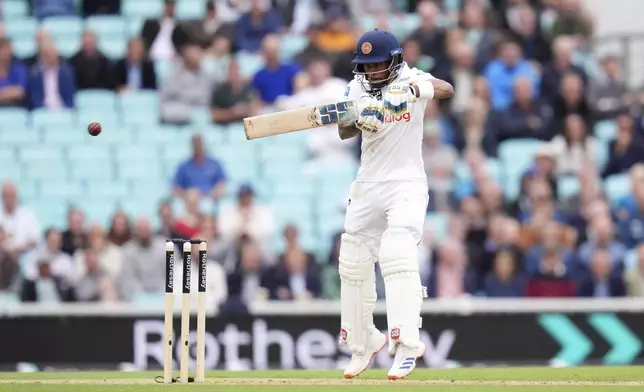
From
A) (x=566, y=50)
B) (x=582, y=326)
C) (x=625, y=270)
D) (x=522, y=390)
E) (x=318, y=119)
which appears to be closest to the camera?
(x=522, y=390)

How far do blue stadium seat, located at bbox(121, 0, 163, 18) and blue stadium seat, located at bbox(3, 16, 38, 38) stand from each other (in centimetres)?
107

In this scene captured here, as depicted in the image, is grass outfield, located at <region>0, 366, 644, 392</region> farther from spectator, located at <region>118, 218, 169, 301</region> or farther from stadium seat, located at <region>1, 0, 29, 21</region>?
stadium seat, located at <region>1, 0, 29, 21</region>

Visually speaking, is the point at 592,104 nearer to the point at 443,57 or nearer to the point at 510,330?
the point at 443,57

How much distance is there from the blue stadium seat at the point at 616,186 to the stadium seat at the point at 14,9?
7.11m

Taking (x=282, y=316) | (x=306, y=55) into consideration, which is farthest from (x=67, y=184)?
(x=282, y=316)

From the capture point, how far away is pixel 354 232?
8.66m

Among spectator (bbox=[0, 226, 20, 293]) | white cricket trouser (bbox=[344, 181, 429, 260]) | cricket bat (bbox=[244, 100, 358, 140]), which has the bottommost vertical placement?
spectator (bbox=[0, 226, 20, 293])

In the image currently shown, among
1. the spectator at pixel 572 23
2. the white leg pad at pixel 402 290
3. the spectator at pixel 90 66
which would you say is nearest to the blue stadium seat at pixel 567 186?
the spectator at pixel 572 23

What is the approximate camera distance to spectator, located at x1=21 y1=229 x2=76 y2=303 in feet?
43.0

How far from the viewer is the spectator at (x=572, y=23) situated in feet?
52.4

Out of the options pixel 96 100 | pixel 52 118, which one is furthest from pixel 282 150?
pixel 52 118

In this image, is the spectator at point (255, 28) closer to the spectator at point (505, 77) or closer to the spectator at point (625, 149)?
the spectator at point (505, 77)

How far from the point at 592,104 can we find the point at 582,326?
3.68m

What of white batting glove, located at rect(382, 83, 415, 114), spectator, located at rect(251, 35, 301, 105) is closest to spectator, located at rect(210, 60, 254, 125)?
spectator, located at rect(251, 35, 301, 105)
